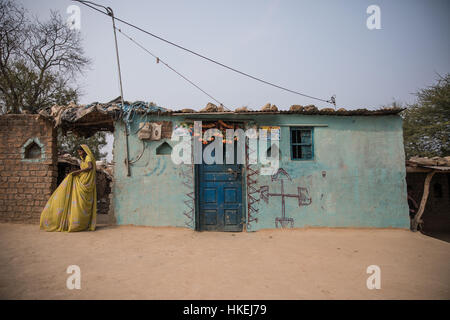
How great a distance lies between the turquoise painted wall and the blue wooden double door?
33cm

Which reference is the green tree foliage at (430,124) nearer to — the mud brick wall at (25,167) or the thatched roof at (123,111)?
the thatched roof at (123,111)

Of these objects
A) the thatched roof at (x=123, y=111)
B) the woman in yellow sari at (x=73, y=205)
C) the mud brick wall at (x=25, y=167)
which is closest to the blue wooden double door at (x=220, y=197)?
the thatched roof at (x=123, y=111)

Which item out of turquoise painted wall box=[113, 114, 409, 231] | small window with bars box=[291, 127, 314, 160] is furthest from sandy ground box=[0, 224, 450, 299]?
small window with bars box=[291, 127, 314, 160]

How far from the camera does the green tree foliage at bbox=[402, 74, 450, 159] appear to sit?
12234 mm

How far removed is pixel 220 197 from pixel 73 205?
333 cm

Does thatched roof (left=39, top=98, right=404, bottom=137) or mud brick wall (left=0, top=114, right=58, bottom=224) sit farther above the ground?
thatched roof (left=39, top=98, right=404, bottom=137)

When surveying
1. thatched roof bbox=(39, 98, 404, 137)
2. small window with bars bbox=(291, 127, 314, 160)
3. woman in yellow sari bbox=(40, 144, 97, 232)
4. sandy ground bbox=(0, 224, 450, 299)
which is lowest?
sandy ground bbox=(0, 224, 450, 299)

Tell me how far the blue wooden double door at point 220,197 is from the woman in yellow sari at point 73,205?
2527 mm

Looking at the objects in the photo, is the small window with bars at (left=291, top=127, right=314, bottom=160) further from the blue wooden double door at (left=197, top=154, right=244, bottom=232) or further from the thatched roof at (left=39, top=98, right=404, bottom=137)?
the blue wooden double door at (left=197, top=154, right=244, bottom=232)
